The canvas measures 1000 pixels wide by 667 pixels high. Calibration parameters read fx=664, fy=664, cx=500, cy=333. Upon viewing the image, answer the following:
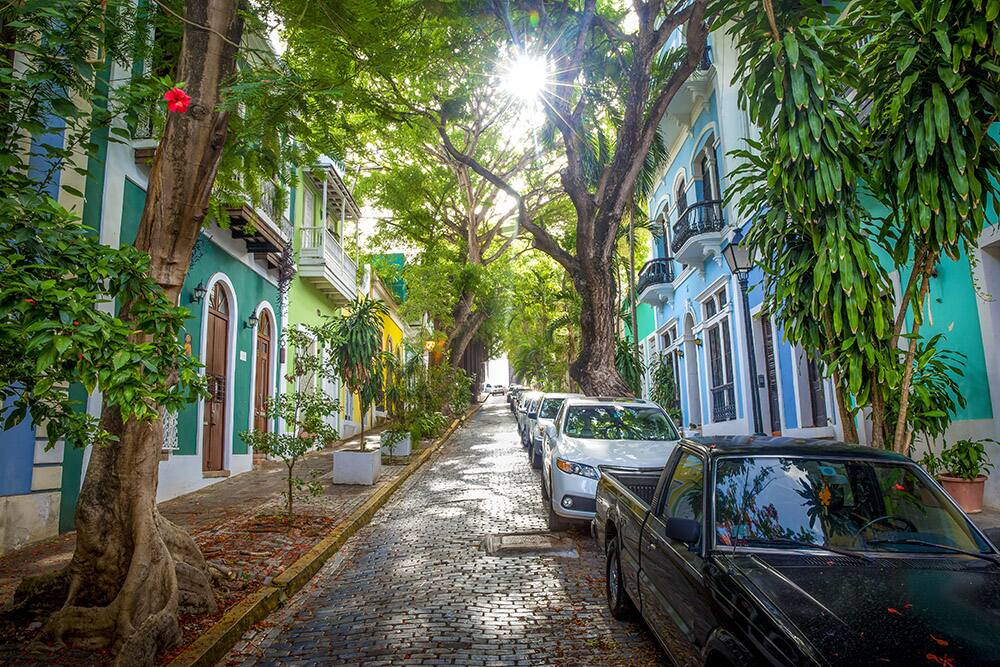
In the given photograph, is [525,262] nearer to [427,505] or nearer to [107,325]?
[427,505]

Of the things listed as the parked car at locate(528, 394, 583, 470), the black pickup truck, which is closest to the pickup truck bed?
the black pickup truck

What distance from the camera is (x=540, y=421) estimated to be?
13.7 m

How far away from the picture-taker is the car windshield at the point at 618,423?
349 inches

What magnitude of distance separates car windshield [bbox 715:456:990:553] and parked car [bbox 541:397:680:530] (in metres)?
4.00

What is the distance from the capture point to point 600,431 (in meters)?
9.00

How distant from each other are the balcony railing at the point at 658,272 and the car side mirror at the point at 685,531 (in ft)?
61.9

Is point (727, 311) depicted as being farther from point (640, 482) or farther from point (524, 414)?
point (640, 482)

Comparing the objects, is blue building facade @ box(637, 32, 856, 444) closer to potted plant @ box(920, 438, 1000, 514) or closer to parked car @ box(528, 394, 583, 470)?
parked car @ box(528, 394, 583, 470)

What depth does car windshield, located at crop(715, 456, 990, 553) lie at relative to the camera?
330 cm

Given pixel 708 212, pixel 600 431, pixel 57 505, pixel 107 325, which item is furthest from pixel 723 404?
pixel 107 325

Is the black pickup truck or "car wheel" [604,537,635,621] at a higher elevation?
the black pickup truck

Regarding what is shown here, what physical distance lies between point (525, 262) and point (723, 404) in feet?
74.7

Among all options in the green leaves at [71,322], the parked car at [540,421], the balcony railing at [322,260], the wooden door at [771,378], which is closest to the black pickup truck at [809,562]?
the green leaves at [71,322]

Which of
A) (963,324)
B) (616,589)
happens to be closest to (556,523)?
(616,589)
